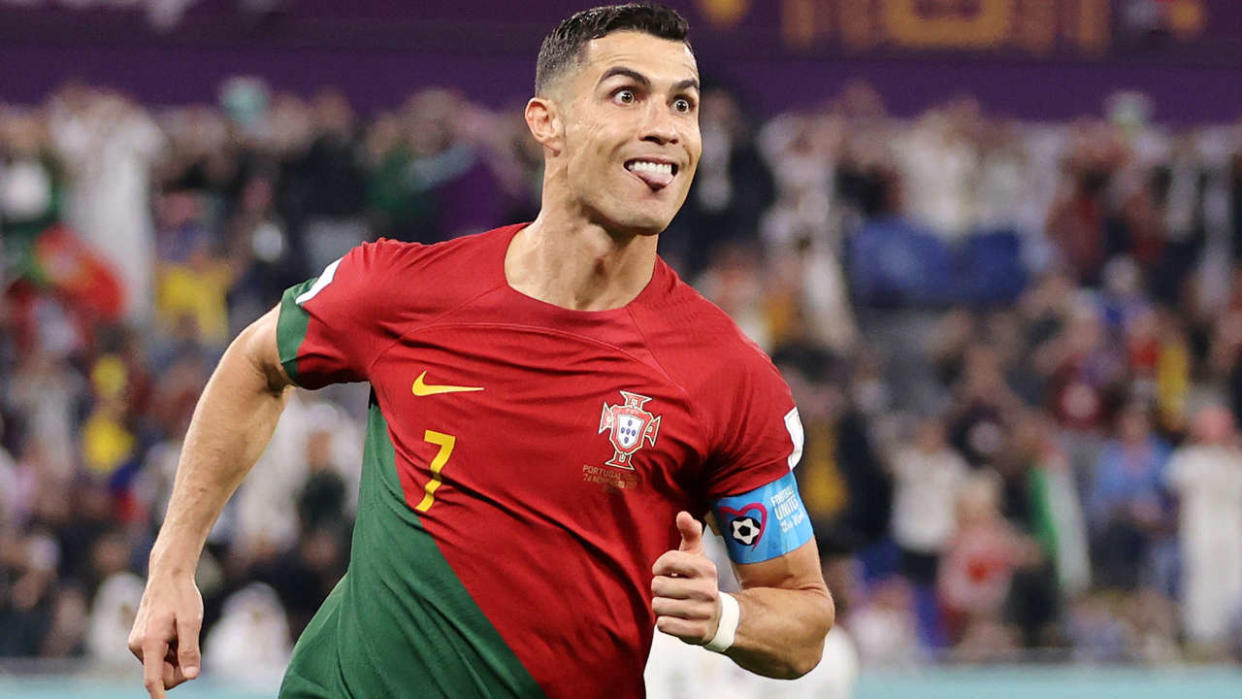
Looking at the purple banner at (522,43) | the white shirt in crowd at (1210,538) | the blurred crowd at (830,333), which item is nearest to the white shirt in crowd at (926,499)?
the blurred crowd at (830,333)

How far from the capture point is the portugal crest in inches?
159

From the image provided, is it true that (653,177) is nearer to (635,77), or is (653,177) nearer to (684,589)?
(635,77)

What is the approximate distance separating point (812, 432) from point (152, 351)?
440 centimetres

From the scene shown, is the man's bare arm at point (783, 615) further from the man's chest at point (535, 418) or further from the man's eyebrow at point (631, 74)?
the man's eyebrow at point (631, 74)

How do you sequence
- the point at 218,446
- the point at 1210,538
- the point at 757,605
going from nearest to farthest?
the point at 757,605, the point at 218,446, the point at 1210,538

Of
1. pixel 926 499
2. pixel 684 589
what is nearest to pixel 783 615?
pixel 684 589

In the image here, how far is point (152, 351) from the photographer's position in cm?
1323

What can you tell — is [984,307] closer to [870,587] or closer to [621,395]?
[870,587]

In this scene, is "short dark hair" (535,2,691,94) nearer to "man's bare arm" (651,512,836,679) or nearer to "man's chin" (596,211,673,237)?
"man's chin" (596,211,673,237)

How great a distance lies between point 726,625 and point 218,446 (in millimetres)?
1277

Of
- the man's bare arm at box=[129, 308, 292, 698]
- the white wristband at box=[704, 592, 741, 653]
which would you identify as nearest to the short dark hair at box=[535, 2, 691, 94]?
the man's bare arm at box=[129, 308, 292, 698]

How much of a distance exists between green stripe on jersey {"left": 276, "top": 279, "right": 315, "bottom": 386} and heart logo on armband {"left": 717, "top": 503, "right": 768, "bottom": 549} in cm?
98

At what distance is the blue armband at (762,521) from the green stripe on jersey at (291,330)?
97cm

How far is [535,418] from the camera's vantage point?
4.07 metres
